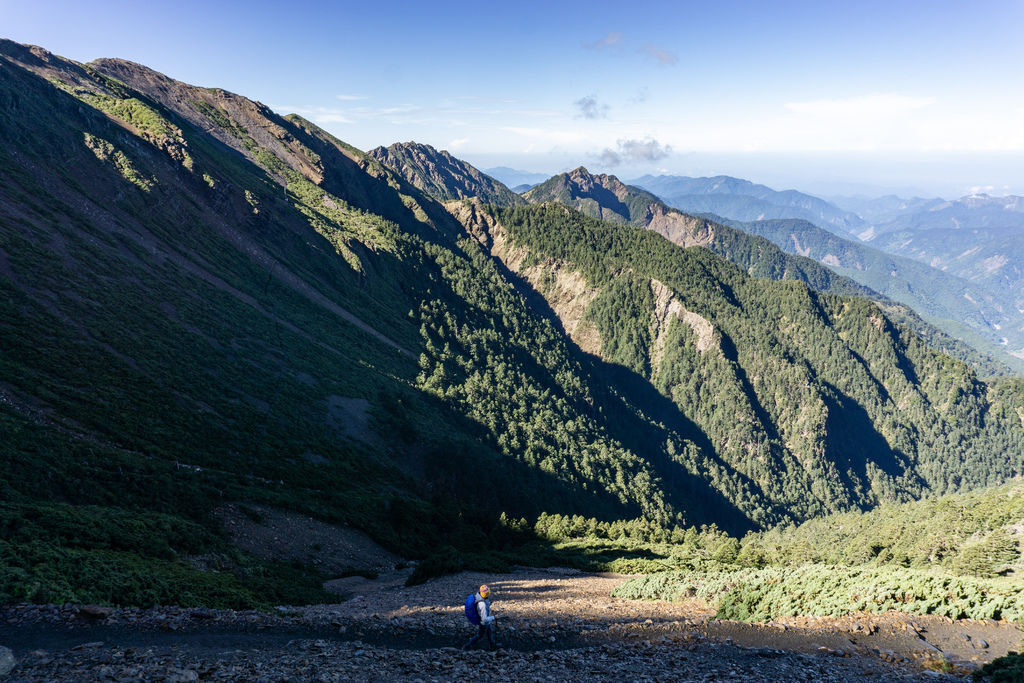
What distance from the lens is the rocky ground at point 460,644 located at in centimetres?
1472

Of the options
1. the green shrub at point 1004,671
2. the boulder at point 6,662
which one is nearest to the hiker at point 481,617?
the boulder at point 6,662

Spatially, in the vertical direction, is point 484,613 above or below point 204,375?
below

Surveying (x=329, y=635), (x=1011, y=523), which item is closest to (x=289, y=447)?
(x=329, y=635)

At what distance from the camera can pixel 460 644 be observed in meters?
20.1

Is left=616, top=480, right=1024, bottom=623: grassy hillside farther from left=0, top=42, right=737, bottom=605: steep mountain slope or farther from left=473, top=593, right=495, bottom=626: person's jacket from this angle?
left=0, top=42, right=737, bottom=605: steep mountain slope

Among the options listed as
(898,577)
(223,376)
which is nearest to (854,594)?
(898,577)

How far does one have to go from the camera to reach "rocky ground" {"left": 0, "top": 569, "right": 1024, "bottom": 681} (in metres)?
14.7

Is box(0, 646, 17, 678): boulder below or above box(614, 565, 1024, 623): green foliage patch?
above

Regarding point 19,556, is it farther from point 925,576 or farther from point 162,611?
point 925,576

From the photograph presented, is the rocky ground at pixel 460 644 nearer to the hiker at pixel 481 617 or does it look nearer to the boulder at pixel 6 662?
the boulder at pixel 6 662

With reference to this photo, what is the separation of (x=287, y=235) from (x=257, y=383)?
6415 centimetres

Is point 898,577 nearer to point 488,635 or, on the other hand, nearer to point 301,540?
point 488,635

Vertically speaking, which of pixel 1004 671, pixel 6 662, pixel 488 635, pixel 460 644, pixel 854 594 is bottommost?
pixel 460 644

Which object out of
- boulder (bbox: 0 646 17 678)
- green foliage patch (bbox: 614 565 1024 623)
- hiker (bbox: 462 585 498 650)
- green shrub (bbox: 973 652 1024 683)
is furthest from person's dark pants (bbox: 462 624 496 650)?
green shrub (bbox: 973 652 1024 683)
